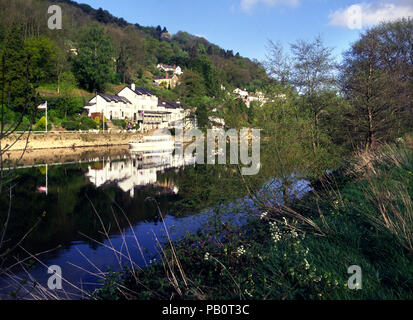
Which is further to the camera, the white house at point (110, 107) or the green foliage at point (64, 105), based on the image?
the white house at point (110, 107)

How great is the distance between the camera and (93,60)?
181 ft

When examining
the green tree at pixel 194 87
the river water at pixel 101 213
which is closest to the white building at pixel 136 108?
the green tree at pixel 194 87

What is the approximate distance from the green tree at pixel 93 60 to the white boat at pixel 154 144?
1786cm

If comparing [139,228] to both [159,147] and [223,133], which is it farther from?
[159,147]

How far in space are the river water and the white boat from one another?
15703mm

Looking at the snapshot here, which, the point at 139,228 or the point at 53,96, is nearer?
the point at 139,228

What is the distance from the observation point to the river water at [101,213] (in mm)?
7941

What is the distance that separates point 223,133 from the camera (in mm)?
10664

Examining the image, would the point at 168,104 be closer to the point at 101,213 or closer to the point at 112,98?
the point at 112,98

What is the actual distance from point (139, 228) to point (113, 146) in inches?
1393

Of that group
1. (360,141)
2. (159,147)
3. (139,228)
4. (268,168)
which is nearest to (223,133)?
(268,168)

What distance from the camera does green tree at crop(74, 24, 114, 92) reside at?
179 feet

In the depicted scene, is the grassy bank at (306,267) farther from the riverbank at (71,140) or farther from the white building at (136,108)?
the white building at (136,108)

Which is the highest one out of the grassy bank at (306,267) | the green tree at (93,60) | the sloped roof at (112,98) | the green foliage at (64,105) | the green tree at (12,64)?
the green tree at (93,60)
